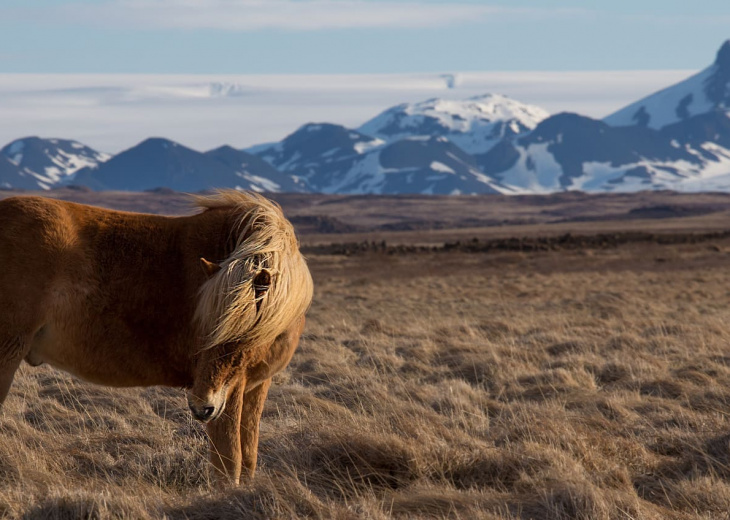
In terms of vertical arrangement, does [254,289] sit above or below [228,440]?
above

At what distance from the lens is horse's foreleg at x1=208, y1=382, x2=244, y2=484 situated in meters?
4.88

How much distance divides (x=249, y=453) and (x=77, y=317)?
1254 millimetres

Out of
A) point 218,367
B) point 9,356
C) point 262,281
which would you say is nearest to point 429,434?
point 218,367

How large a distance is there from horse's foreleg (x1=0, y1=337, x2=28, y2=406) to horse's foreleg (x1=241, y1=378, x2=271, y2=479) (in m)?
1.25

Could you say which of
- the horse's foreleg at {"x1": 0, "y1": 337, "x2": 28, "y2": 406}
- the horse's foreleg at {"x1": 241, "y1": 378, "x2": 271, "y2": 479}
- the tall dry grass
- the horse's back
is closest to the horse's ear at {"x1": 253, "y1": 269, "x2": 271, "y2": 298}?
the horse's back

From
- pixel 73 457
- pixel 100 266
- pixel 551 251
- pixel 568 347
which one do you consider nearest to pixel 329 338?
pixel 568 347

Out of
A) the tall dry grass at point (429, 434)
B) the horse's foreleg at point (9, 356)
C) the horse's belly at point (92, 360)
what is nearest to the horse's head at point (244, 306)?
the horse's belly at point (92, 360)

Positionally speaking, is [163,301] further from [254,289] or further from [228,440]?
[228,440]

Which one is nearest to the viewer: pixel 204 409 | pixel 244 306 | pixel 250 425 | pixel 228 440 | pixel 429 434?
pixel 244 306

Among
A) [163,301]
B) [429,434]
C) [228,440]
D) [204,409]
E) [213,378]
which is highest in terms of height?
[163,301]

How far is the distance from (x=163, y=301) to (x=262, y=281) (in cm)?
65

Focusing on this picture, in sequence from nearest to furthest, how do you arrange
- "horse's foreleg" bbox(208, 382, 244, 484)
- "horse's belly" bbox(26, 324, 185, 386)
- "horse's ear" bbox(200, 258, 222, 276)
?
1. "horse's ear" bbox(200, 258, 222, 276)
2. "horse's belly" bbox(26, 324, 185, 386)
3. "horse's foreleg" bbox(208, 382, 244, 484)

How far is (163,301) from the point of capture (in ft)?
15.9

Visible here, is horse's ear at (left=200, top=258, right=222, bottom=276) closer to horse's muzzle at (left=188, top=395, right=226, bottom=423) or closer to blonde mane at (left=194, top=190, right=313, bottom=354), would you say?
blonde mane at (left=194, top=190, right=313, bottom=354)
